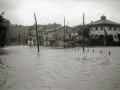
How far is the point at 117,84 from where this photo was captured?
7590mm

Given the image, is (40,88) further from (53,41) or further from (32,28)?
(32,28)

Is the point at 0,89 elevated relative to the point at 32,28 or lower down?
lower down

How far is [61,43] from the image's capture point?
7269 centimetres

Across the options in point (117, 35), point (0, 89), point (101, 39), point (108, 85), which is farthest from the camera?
point (117, 35)

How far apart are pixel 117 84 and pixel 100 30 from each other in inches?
2313

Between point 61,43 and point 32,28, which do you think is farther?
point 32,28

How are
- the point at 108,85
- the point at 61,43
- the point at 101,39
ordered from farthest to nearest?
1. the point at 61,43
2. the point at 101,39
3. the point at 108,85

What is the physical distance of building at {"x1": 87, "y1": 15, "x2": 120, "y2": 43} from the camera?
6258 centimetres

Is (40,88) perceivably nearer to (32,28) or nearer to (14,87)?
(14,87)

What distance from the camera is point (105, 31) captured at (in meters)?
61.1

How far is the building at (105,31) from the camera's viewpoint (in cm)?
6258

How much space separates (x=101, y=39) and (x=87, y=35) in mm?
6232

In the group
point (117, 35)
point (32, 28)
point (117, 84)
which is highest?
point (32, 28)

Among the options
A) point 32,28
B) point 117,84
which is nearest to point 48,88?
point 117,84
